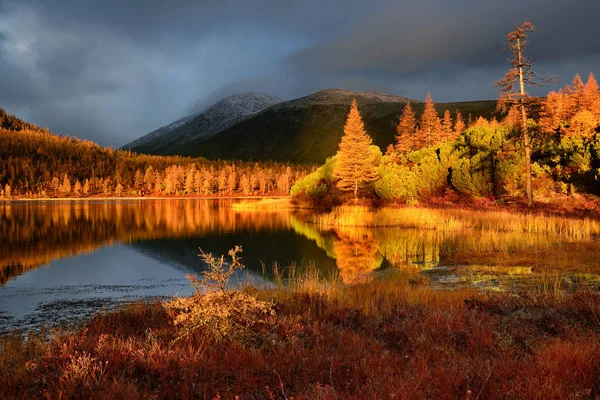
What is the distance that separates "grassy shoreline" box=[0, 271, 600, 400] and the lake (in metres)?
5.72

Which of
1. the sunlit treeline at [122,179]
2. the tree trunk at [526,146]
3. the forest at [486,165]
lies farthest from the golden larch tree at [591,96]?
the sunlit treeline at [122,179]

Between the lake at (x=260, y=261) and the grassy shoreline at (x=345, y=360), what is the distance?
572 centimetres

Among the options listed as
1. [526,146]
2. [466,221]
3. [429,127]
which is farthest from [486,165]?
[429,127]

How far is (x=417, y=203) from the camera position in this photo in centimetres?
4200

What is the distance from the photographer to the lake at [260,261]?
47.2ft

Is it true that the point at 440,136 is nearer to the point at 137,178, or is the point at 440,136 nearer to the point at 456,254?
the point at 456,254

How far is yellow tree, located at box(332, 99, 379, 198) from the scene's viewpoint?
58000 mm

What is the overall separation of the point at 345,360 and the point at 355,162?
53370 mm

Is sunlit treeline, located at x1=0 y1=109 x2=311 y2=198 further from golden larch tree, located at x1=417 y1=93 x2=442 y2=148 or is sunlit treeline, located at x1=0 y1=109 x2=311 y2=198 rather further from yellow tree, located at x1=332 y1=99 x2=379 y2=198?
yellow tree, located at x1=332 y1=99 x2=379 y2=198

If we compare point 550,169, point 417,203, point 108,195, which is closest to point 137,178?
point 108,195

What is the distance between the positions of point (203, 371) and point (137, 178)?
623ft

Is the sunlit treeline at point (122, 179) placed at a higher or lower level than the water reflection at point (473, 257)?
higher

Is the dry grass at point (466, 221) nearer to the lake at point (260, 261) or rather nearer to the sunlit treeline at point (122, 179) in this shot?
the lake at point (260, 261)

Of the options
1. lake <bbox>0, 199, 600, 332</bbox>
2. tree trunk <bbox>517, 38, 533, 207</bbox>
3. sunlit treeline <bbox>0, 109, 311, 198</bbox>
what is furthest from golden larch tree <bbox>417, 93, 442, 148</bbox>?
sunlit treeline <bbox>0, 109, 311, 198</bbox>
